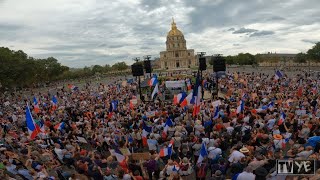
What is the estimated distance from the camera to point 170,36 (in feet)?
489

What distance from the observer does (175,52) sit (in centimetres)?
15075

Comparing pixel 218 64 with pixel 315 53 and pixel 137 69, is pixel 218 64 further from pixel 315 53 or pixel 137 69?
pixel 315 53

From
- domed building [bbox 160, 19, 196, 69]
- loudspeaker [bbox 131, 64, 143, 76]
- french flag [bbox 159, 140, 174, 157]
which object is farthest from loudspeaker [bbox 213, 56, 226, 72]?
domed building [bbox 160, 19, 196, 69]

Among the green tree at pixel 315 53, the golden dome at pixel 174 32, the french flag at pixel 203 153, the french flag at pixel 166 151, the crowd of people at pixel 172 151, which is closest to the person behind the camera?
the crowd of people at pixel 172 151

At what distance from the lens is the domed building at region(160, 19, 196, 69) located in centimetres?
14900

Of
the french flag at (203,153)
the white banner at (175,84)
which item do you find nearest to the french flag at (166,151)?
the french flag at (203,153)

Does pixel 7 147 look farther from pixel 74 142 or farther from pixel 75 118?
pixel 75 118

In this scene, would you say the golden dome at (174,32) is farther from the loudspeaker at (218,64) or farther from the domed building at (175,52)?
the loudspeaker at (218,64)

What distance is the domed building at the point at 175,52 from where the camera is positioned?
149000mm

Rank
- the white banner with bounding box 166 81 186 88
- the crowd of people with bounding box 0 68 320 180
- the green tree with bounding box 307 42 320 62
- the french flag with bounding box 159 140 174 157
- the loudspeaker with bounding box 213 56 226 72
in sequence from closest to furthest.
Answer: the crowd of people with bounding box 0 68 320 180 → the french flag with bounding box 159 140 174 157 → the loudspeaker with bounding box 213 56 226 72 → the white banner with bounding box 166 81 186 88 → the green tree with bounding box 307 42 320 62

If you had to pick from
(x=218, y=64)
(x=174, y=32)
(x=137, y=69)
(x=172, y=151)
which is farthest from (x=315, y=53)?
(x=172, y=151)

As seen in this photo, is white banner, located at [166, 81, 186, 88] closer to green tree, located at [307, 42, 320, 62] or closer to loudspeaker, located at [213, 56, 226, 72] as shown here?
loudspeaker, located at [213, 56, 226, 72]

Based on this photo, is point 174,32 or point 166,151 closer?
point 166,151

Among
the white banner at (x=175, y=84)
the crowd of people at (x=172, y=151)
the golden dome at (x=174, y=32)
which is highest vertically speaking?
the golden dome at (x=174, y=32)
